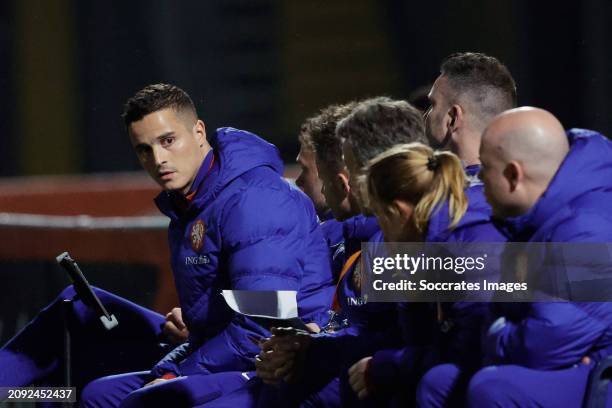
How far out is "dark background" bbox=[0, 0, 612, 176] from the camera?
23.0 feet

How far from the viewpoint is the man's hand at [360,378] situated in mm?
2572

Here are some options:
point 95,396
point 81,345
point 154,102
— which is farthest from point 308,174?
point 95,396

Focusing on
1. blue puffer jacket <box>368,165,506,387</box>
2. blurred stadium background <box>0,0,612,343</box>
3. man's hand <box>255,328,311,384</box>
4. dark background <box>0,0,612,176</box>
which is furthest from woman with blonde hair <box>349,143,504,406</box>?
dark background <box>0,0,612,176</box>

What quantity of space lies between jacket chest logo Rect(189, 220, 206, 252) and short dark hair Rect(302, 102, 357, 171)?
357 mm

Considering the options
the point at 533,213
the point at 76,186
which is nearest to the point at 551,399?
the point at 533,213

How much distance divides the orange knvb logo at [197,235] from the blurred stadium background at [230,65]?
2.72m

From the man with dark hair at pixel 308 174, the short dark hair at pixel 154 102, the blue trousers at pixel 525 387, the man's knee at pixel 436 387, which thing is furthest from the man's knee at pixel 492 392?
the man with dark hair at pixel 308 174

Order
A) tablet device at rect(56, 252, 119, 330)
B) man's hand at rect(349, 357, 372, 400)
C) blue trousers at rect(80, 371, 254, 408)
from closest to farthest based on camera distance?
man's hand at rect(349, 357, 372, 400)
blue trousers at rect(80, 371, 254, 408)
tablet device at rect(56, 252, 119, 330)

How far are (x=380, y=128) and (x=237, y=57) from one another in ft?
16.8

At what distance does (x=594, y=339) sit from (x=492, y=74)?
1.11 m

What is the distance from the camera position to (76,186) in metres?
6.44

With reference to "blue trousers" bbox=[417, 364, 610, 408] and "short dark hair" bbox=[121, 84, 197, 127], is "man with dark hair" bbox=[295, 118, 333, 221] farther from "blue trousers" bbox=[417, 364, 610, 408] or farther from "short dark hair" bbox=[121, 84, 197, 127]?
"blue trousers" bbox=[417, 364, 610, 408]

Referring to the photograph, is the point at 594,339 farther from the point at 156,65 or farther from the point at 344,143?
the point at 156,65

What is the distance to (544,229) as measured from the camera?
2328 millimetres
